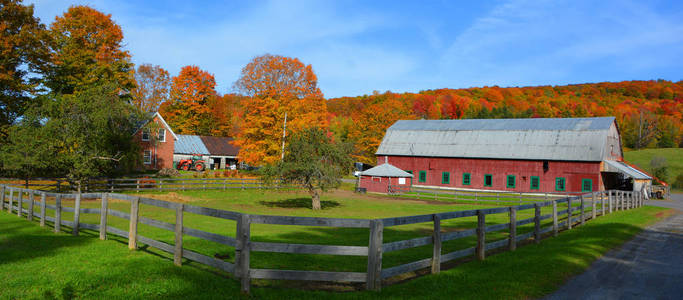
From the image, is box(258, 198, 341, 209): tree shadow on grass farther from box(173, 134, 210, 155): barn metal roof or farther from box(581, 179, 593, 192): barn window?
box(173, 134, 210, 155): barn metal roof

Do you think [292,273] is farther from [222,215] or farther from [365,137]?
[365,137]

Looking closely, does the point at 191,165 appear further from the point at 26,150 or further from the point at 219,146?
the point at 26,150

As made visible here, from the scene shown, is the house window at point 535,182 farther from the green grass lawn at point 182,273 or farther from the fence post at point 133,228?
the fence post at point 133,228

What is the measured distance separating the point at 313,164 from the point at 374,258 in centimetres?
1875

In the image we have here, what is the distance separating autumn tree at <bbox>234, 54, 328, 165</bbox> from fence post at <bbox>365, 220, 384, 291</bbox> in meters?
36.8

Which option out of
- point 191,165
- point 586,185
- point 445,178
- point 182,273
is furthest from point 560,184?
point 191,165

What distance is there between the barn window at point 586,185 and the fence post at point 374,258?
40.4 meters

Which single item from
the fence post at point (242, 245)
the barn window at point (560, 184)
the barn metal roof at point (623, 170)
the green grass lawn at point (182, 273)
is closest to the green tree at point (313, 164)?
the green grass lawn at point (182, 273)

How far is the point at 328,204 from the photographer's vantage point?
98.6 ft

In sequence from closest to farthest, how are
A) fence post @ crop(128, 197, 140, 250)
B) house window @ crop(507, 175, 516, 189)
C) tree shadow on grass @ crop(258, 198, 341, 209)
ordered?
fence post @ crop(128, 197, 140, 250) → tree shadow on grass @ crop(258, 198, 341, 209) → house window @ crop(507, 175, 516, 189)

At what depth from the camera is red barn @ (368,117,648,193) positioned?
138ft

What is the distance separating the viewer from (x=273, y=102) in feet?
148

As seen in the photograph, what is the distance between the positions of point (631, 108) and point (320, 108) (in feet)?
381

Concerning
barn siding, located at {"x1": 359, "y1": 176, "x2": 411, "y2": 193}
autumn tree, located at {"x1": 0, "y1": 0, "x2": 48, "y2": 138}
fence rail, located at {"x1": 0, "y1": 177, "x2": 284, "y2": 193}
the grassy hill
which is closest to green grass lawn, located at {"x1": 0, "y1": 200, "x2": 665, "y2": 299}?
fence rail, located at {"x1": 0, "y1": 177, "x2": 284, "y2": 193}
